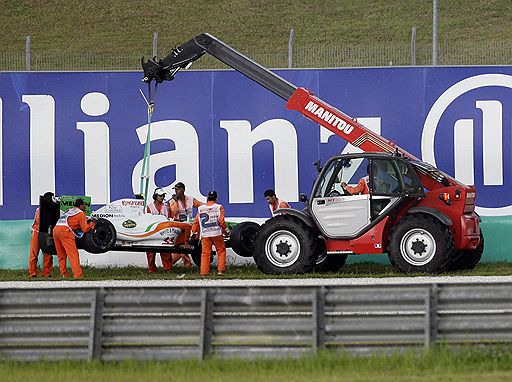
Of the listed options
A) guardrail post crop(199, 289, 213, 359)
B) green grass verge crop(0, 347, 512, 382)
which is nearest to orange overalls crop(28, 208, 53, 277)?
green grass verge crop(0, 347, 512, 382)

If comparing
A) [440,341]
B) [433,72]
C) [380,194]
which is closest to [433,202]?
[380,194]

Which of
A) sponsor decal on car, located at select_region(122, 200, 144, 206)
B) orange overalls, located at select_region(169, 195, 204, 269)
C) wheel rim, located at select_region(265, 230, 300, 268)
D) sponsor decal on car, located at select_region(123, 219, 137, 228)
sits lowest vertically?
wheel rim, located at select_region(265, 230, 300, 268)

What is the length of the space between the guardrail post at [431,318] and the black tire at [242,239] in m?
11.2

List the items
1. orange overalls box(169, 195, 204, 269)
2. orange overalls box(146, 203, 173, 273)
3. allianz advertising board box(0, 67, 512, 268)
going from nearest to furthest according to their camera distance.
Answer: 1. orange overalls box(146, 203, 173, 273)
2. orange overalls box(169, 195, 204, 269)
3. allianz advertising board box(0, 67, 512, 268)

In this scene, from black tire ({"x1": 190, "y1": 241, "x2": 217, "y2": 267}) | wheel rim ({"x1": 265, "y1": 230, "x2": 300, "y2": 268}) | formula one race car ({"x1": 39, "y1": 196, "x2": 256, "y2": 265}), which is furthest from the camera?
black tire ({"x1": 190, "y1": 241, "x2": 217, "y2": 267})

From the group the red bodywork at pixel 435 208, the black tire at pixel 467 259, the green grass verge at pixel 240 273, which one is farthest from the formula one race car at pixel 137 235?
the black tire at pixel 467 259

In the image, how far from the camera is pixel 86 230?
75.4 ft

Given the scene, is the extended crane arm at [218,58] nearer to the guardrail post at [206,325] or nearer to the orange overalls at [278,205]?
the orange overalls at [278,205]

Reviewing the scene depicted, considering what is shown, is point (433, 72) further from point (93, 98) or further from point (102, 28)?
point (102, 28)

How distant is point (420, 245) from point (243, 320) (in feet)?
31.6

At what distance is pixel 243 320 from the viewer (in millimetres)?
12539

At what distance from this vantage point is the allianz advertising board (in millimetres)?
25516

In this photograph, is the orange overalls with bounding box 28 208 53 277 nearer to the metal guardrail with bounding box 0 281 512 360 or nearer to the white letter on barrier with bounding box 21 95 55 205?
the white letter on barrier with bounding box 21 95 55 205

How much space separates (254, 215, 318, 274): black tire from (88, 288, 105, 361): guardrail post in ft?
32.1
